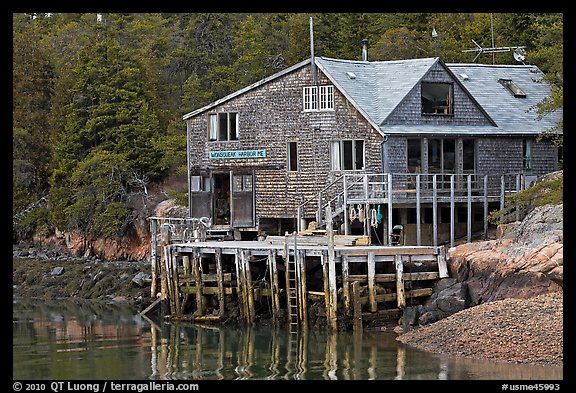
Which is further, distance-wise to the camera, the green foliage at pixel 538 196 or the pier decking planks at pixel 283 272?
the green foliage at pixel 538 196

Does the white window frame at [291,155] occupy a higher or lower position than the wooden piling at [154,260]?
higher

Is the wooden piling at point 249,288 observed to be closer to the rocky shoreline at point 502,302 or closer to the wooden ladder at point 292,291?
the rocky shoreline at point 502,302

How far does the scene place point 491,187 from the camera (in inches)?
1708

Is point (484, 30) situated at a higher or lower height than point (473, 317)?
higher

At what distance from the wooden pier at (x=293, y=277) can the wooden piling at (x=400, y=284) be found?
0.03 metres

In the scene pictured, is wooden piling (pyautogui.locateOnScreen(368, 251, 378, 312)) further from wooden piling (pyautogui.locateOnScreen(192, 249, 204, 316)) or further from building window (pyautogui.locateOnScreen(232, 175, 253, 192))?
building window (pyautogui.locateOnScreen(232, 175, 253, 192))

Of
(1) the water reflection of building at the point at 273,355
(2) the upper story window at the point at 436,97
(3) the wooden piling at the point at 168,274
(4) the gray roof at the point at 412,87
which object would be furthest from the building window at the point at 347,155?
(1) the water reflection of building at the point at 273,355

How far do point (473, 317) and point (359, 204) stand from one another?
823 cm

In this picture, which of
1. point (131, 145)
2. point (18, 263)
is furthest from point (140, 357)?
point (131, 145)

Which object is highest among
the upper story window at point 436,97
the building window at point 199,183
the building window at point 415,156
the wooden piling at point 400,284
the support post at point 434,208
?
the upper story window at point 436,97

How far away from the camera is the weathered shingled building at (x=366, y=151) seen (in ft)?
137

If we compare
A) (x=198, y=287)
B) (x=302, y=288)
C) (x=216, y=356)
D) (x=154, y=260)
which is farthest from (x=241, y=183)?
(x=216, y=356)

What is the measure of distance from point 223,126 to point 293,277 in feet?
30.8
